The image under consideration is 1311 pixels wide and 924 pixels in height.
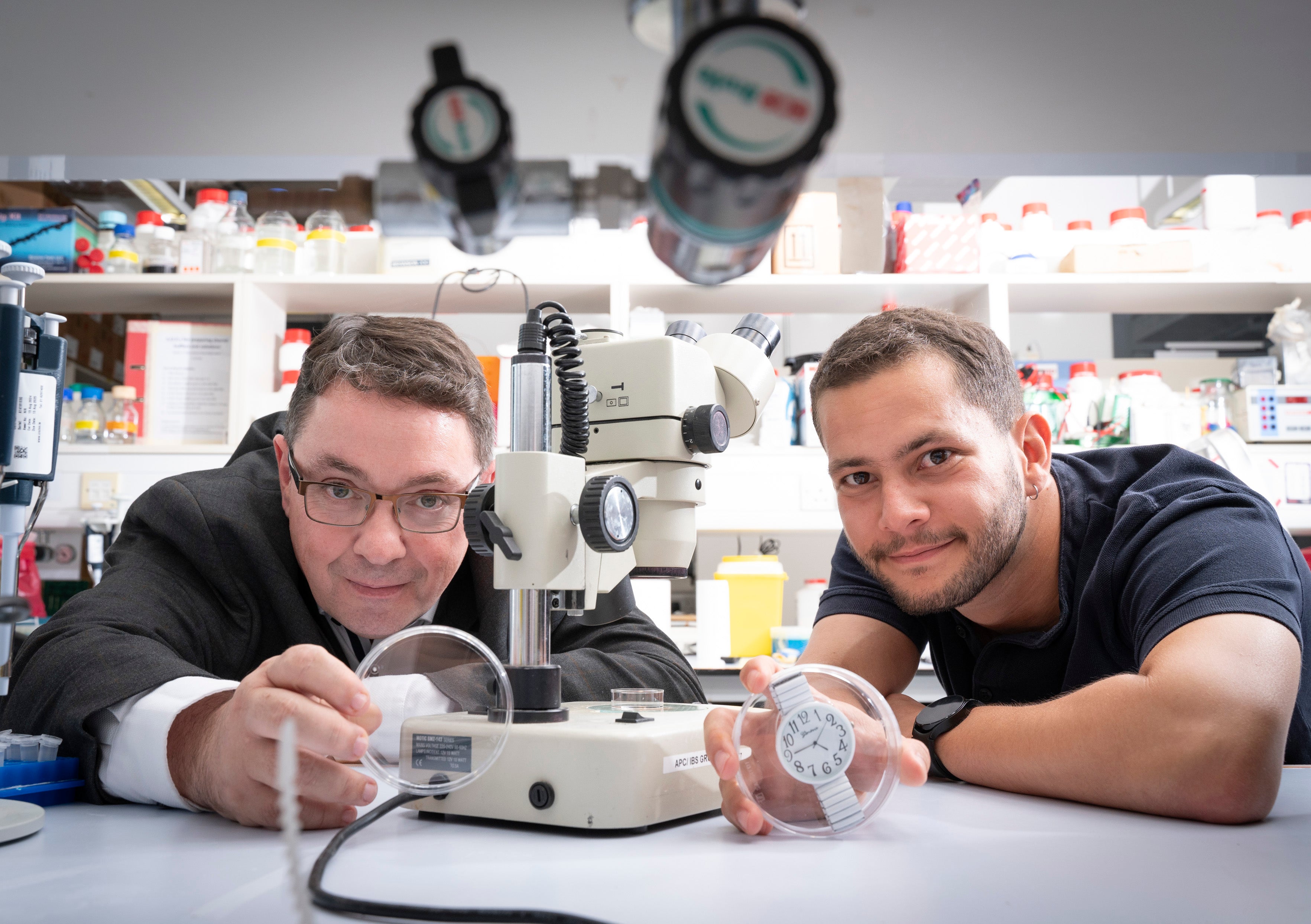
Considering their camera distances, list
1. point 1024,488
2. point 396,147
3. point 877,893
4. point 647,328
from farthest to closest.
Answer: point 647,328, point 1024,488, point 877,893, point 396,147

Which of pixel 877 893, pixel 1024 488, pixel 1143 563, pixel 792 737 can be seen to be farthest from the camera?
pixel 1024 488

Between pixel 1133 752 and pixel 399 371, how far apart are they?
2.87 feet

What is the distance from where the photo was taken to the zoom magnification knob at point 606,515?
0.68m

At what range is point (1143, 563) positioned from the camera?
3.28 ft

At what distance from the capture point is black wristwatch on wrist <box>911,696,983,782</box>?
2.98 feet

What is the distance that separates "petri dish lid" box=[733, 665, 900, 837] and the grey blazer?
0.38 m

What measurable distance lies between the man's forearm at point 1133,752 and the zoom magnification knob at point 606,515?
431 millimetres

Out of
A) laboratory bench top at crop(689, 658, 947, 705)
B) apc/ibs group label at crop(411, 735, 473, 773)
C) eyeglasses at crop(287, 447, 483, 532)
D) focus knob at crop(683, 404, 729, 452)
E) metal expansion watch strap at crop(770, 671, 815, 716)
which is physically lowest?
laboratory bench top at crop(689, 658, 947, 705)

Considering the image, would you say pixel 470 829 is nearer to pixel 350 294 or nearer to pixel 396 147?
pixel 396 147

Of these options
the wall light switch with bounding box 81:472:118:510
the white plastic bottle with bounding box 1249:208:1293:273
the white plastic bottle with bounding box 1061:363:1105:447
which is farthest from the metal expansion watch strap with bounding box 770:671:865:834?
the white plastic bottle with bounding box 1249:208:1293:273

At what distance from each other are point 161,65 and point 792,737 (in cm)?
55

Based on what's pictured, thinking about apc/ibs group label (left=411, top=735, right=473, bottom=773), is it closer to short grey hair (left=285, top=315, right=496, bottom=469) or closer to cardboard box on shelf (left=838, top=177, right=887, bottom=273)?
short grey hair (left=285, top=315, right=496, bottom=469)

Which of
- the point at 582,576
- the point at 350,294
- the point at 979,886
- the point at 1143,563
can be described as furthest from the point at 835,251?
the point at 979,886

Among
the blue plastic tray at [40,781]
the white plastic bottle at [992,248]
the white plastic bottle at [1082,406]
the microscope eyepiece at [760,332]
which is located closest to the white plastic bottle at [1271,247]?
the white plastic bottle at [1082,406]
